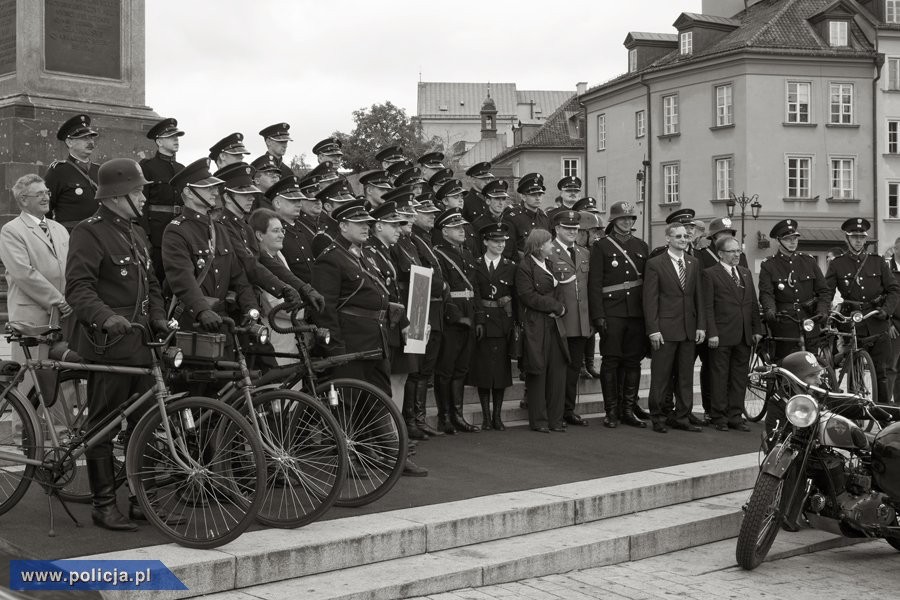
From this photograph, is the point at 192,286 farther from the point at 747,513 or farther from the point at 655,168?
the point at 655,168

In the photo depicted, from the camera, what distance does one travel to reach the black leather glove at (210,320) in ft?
21.4

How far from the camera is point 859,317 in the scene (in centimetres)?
1308

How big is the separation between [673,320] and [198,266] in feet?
18.8

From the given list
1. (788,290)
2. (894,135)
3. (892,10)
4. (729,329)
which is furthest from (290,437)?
(892,10)

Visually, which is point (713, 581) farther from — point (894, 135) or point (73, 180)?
point (894, 135)

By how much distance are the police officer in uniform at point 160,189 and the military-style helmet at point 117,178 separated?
9.73 feet

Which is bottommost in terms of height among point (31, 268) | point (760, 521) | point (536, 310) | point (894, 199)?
point (760, 521)

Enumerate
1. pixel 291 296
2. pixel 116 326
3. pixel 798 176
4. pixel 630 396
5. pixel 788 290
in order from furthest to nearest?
pixel 798 176 → pixel 788 290 → pixel 630 396 → pixel 291 296 → pixel 116 326

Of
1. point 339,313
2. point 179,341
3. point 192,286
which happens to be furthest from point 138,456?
point 339,313

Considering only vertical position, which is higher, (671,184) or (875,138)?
(875,138)

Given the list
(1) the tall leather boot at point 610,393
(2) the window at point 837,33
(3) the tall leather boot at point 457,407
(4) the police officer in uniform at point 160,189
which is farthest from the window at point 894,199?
(4) the police officer in uniform at point 160,189

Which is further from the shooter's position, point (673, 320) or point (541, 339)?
point (673, 320)

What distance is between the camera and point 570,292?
37.0 feet

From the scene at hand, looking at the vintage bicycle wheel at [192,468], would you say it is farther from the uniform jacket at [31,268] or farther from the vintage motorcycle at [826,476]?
the vintage motorcycle at [826,476]
